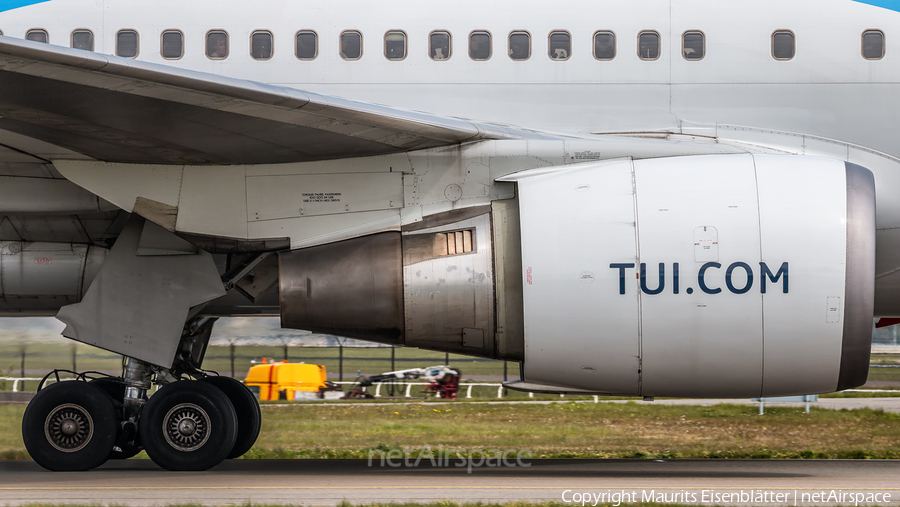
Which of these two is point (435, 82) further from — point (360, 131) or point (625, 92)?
point (625, 92)

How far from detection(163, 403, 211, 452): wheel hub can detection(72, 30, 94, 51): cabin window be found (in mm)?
3261

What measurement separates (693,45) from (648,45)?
400 millimetres

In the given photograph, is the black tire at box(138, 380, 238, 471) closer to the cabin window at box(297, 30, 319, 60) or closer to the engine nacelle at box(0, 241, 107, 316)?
the engine nacelle at box(0, 241, 107, 316)

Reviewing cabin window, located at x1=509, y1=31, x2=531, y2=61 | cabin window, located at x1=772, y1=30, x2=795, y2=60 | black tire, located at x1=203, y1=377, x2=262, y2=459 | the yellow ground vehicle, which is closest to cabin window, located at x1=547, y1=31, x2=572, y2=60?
cabin window, located at x1=509, y1=31, x2=531, y2=61

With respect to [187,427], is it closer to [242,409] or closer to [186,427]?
[186,427]

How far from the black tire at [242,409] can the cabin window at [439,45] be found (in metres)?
3.68

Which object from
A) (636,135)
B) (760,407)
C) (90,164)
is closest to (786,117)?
(636,135)

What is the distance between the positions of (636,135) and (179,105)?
→ 3834 millimetres

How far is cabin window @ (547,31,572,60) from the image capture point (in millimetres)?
7902

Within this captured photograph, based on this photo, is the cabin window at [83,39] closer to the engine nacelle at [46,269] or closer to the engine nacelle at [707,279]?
the engine nacelle at [46,269]

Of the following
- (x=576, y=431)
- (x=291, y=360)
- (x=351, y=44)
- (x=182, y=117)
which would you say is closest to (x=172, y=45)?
(x=182, y=117)

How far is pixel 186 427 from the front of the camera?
25.4 ft

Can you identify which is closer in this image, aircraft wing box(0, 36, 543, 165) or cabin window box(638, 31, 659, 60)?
aircraft wing box(0, 36, 543, 165)

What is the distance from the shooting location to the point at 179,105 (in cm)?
663
